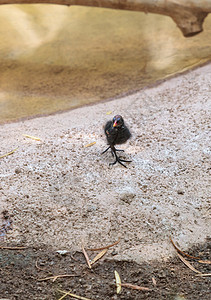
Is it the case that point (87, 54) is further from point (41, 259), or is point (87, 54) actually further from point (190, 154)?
point (41, 259)

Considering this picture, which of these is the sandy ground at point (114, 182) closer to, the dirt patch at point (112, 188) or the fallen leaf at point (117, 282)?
the dirt patch at point (112, 188)

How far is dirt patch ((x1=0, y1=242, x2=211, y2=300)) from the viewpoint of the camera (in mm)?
1670

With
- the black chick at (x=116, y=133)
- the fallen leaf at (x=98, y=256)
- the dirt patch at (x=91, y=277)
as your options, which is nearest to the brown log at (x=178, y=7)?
the black chick at (x=116, y=133)

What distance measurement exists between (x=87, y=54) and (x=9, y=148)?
→ 2.46 meters

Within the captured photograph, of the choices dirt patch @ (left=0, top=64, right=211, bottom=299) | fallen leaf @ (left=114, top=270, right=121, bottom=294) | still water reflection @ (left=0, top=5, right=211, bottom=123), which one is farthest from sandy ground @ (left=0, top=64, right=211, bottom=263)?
still water reflection @ (left=0, top=5, right=211, bottom=123)

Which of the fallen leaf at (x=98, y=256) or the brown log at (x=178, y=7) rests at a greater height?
the brown log at (x=178, y=7)

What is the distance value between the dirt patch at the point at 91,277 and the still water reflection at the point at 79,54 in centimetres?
179

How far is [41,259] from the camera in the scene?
1.86 meters

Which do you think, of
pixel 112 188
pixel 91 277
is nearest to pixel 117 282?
pixel 91 277

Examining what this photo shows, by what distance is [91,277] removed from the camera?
1.76 metres

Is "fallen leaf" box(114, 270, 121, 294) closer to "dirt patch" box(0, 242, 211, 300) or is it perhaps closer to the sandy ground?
"dirt patch" box(0, 242, 211, 300)

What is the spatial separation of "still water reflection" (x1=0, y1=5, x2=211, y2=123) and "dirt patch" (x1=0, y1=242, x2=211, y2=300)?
1790 mm

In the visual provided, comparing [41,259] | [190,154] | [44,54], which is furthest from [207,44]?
[41,259]

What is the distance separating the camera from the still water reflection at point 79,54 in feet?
12.7
